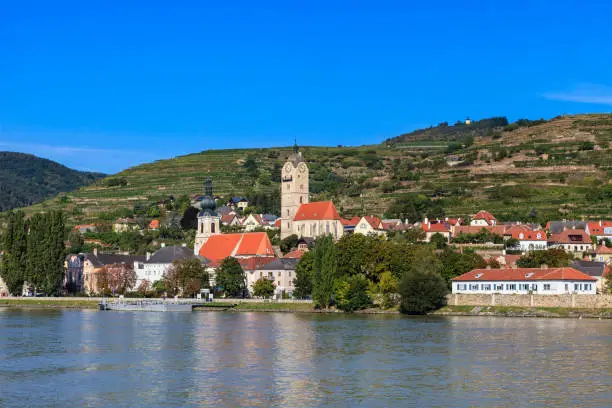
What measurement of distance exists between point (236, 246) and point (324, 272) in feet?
111

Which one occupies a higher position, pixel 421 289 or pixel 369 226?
pixel 369 226

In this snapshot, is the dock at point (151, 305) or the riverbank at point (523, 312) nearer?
the riverbank at point (523, 312)

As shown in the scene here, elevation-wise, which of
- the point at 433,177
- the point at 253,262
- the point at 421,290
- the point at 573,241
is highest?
the point at 433,177

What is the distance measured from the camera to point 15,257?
89875mm

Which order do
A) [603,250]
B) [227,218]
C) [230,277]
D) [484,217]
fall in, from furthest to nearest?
1. [227,218]
2. [484,217]
3. [603,250]
4. [230,277]

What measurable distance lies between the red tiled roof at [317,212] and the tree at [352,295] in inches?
1384

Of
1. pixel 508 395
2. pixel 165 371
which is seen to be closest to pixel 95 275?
pixel 165 371

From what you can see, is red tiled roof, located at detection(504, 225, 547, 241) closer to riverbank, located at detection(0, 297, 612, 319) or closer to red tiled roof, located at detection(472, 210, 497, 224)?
red tiled roof, located at detection(472, 210, 497, 224)

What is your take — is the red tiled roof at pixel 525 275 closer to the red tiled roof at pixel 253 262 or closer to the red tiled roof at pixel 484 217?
the red tiled roof at pixel 253 262

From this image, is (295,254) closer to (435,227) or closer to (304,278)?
(435,227)

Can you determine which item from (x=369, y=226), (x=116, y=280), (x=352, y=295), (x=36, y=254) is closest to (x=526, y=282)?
(x=352, y=295)

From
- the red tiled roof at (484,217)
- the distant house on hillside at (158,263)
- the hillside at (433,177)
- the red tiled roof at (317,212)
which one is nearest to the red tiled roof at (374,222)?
the red tiled roof at (317,212)

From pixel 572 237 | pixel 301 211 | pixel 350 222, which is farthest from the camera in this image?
pixel 350 222

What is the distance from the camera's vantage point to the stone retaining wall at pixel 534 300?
67.1m
